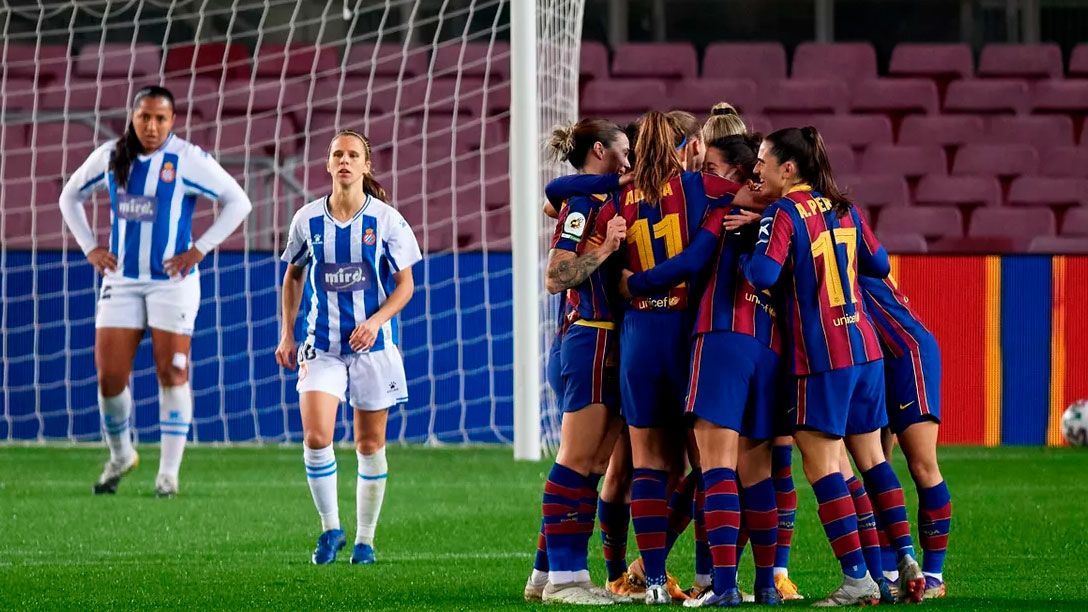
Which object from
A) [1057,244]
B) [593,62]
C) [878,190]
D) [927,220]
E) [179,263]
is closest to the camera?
[179,263]

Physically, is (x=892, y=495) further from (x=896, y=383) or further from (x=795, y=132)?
(x=795, y=132)

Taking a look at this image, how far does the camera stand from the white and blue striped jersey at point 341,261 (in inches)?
239

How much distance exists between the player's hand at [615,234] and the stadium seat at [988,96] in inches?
382

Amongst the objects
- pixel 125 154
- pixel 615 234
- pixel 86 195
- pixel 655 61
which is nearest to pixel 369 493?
pixel 615 234

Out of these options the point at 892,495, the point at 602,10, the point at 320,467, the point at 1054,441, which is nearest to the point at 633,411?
the point at 892,495

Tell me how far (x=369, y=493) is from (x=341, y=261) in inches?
32.3

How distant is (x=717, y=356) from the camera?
4.62 metres

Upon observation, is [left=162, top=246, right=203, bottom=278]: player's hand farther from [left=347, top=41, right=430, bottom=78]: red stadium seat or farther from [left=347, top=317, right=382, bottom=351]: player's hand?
[left=347, top=41, right=430, bottom=78]: red stadium seat

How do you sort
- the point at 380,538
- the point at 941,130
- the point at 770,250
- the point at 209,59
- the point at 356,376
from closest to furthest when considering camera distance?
the point at 770,250, the point at 356,376, the point at 380,538, the point at 941,130, the point at 209,59

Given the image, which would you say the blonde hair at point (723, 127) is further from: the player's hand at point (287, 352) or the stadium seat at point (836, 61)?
the stadium seat at point (836, 61)

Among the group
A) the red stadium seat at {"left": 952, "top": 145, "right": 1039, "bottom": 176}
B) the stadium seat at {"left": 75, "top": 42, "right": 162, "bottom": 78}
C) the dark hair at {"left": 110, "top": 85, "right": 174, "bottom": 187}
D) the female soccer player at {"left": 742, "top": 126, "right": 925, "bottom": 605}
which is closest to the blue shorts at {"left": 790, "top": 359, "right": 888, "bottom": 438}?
the female soccer player at {"left": 742, "top": 126, "right": 925, "bottom": 605}

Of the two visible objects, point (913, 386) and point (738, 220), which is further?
point (913, 386)

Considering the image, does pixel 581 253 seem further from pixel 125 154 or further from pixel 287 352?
pixel 125 154

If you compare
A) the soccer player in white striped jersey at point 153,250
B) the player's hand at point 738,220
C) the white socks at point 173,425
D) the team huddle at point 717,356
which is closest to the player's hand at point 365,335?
the team huddle at point 717,356
